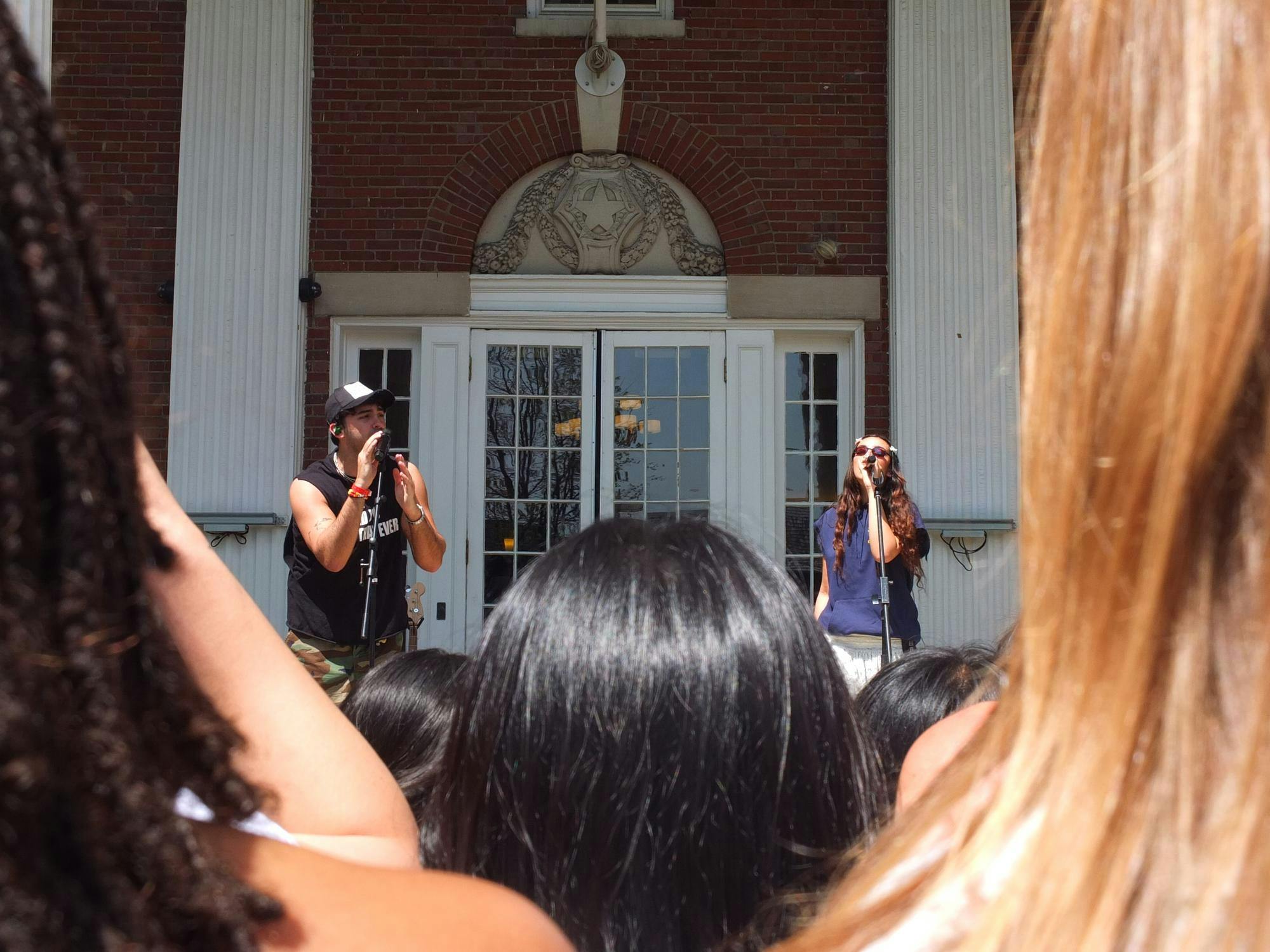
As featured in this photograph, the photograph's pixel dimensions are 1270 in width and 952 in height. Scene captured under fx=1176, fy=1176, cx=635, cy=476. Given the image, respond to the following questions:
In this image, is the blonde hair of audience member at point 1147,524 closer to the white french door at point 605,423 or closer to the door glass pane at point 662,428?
the white french door at point 605,423

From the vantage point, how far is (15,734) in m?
0.53

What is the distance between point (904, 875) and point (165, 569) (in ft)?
1.56

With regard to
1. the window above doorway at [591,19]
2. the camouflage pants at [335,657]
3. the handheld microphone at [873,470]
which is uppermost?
the window above doorway at [591,19]

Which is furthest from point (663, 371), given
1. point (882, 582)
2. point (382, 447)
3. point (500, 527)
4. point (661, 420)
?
point (382, 447)

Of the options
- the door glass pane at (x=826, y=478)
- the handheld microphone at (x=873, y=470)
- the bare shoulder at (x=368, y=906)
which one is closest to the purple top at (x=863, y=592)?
the handheld microphone at (x=873, y=470)

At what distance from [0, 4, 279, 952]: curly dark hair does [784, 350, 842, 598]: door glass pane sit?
6.95m

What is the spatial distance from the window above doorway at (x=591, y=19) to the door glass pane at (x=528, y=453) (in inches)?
79.1

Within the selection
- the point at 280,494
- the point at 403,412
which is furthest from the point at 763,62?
the point at 280,494

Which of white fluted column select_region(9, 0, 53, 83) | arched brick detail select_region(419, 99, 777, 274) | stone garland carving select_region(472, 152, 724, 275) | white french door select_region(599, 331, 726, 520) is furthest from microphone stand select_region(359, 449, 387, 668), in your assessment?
stone garland carving select_region(472, 152, 724, 275)

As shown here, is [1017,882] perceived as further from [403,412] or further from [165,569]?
[403,412]

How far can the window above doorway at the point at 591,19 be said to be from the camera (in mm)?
7469

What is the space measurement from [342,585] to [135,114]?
13.5ft

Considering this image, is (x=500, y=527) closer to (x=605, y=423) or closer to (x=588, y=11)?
(x=605, y=423)

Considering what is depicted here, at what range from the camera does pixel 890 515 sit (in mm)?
5559
